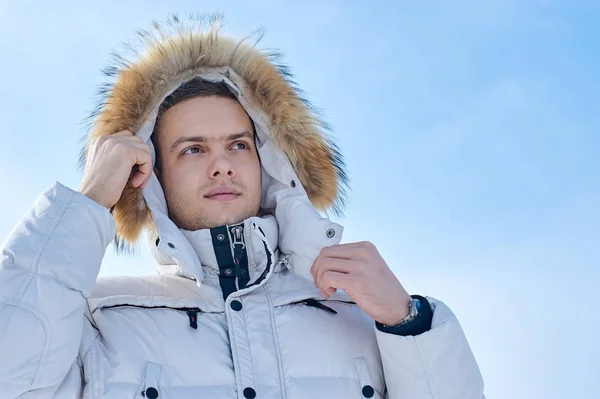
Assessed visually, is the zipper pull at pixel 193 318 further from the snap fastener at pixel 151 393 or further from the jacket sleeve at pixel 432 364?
the jacket sleeve at pixel 432 364

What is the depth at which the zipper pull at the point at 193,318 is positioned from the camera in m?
3.06

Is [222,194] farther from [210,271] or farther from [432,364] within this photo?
[432,364]

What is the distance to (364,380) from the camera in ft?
10.2

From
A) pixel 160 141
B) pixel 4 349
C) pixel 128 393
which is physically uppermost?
pixel 160 141

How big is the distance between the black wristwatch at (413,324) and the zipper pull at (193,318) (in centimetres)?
72

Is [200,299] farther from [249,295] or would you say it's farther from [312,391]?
[312,391]

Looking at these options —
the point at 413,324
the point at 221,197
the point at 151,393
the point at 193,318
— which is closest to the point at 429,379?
the point at 413,324

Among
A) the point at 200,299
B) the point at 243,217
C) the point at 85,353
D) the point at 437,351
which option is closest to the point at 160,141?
the point at 243,217

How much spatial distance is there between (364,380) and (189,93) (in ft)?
5.61

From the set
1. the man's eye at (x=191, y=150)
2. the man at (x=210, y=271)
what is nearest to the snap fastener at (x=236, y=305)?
the man at (x=210, y=271)

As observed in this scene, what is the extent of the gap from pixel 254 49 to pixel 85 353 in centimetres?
188

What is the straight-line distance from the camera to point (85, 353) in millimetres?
2875

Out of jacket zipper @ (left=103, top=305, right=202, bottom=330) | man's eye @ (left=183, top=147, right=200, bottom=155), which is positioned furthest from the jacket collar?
man's eye @ (left=183, top=147, right=200, bottom=155)

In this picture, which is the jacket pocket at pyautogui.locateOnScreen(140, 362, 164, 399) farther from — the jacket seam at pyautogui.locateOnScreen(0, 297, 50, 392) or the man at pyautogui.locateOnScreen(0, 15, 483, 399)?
the jacket seam at pyautogui.locateOnScreen(0, 297, 50, 392)
